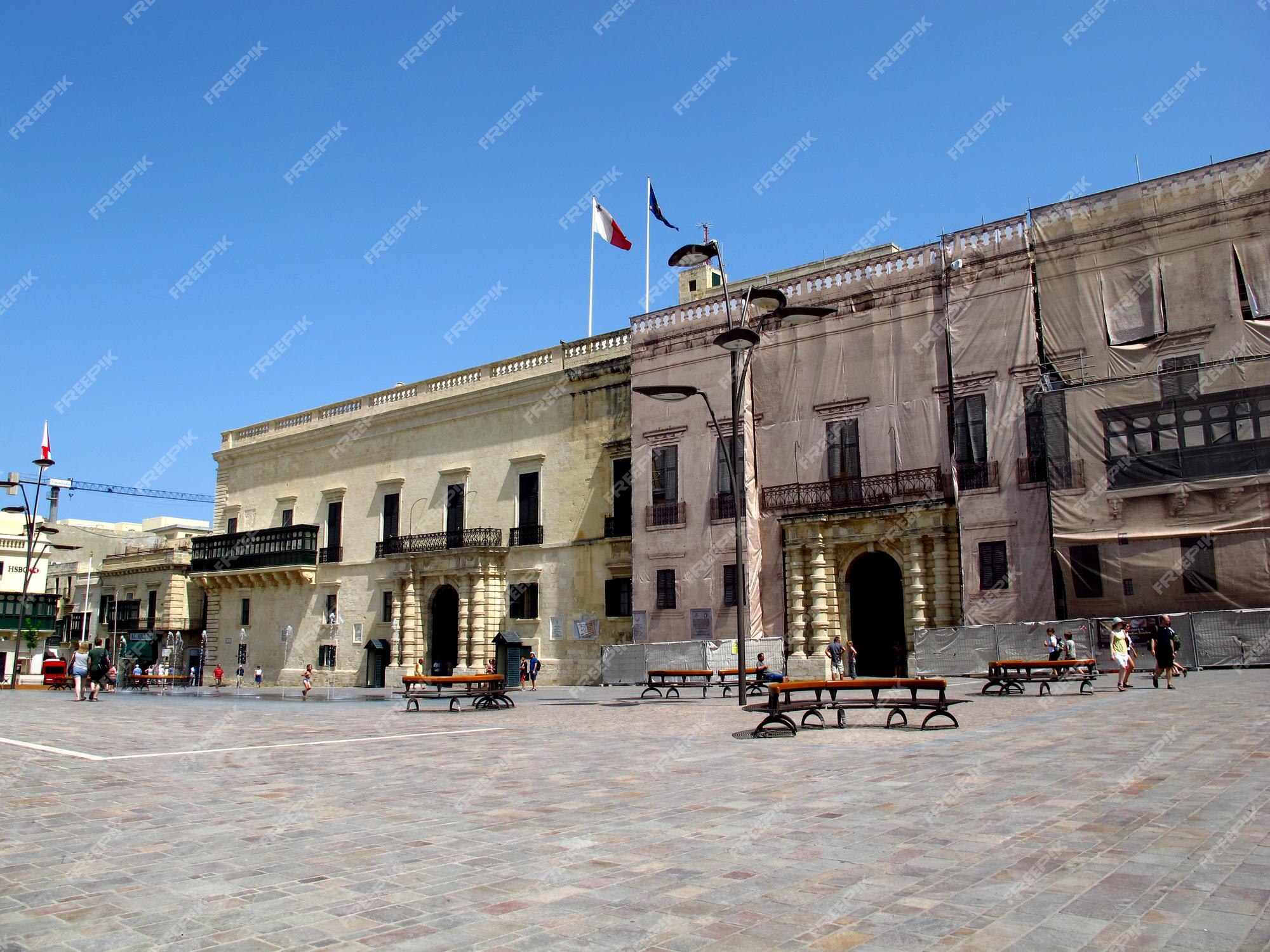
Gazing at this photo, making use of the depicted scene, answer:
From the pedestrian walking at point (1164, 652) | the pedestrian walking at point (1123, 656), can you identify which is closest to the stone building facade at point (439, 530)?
the pedestrian walking at point (1123, 656)

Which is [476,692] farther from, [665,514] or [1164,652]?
[1164,652]

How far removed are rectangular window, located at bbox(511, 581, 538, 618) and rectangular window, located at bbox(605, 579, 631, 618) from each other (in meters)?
3.11

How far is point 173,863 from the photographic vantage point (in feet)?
18.7

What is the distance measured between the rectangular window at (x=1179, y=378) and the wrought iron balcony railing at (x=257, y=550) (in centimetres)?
3254

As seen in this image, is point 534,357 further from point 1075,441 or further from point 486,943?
point 486,943

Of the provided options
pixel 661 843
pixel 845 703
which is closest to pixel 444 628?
pixel 845 703

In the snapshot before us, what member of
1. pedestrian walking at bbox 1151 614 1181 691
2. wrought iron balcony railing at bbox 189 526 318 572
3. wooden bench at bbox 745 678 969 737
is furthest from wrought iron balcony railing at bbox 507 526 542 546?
wooden bench at bbox 745 678 969 737

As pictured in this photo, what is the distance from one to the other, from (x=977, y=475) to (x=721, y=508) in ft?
25.4

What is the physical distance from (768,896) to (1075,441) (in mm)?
21535

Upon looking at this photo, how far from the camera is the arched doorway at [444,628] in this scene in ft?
123

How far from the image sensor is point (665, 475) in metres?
31.3

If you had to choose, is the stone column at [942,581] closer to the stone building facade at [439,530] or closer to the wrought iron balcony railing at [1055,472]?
the wrought iron balcony railing at [1055,472]

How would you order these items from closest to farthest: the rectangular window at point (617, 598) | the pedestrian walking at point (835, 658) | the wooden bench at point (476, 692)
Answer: the wooden bench at point (476, 692), the pedestrian walking at point (835, 658), the rectangular window at point (617, 598)

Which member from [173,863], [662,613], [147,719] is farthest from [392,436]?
[173,863]
